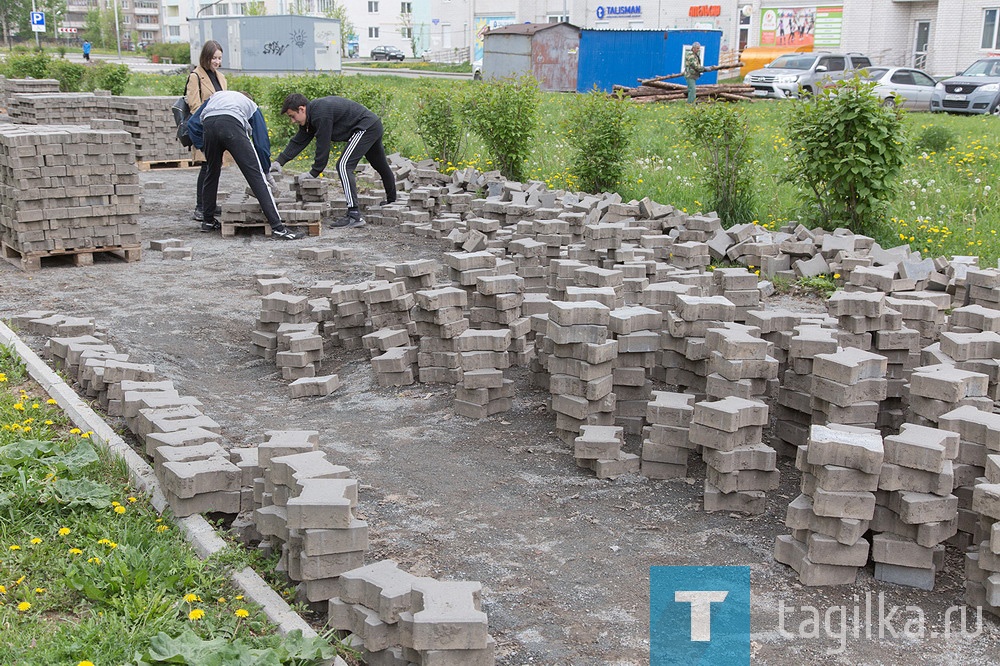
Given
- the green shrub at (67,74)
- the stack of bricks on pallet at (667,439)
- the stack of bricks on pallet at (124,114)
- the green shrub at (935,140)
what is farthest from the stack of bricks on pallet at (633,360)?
the green shrub at (67,74)

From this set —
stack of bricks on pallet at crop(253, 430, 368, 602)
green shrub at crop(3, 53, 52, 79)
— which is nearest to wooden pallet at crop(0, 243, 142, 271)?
stack of bricks on pallet at crop(253, 430, 368, 602)

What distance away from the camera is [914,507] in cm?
423

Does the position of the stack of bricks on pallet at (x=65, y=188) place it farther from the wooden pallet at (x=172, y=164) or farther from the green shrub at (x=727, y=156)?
the wooden pallet at (x=172, y=164)

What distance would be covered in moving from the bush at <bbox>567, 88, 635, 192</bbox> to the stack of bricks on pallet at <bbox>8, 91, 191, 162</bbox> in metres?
8.32

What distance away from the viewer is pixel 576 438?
18.3ft

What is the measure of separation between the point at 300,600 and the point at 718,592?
1.87m

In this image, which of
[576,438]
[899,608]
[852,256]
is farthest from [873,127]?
[899,608]

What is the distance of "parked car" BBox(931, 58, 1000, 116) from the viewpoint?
24828mm

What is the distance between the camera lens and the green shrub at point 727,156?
1139cm

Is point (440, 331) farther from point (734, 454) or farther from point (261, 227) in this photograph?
point (261, 227)

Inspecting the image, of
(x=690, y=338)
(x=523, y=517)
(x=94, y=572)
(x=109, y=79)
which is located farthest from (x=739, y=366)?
(x=109, y=79)

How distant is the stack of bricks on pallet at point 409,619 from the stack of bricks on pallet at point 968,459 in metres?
2.51

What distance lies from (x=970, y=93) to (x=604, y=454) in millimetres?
24032

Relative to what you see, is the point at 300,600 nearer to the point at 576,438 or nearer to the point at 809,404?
the point at 576,438
